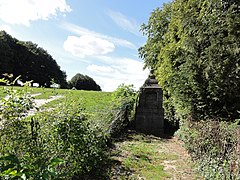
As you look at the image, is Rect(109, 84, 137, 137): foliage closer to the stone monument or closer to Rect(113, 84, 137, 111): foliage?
Rect(113, 84, 137, 111): foliage

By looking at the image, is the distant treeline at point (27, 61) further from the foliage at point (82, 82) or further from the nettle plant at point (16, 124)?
the nettle plant at point (16, 124)

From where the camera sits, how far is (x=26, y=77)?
134ft

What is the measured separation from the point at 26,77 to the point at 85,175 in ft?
127

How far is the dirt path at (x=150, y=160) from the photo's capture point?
19.2 feet

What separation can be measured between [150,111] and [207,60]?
17.8 feet

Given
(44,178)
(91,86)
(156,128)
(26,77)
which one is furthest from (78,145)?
(91,86)

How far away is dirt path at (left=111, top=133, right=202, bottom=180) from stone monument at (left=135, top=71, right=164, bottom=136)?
91.6 inches

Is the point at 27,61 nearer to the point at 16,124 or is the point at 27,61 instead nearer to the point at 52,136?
the point at 52,136

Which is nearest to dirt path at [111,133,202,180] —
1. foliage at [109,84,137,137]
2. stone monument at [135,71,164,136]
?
foliage at [109,84,137,137]

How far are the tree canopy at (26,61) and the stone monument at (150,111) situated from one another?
24503 millimetres

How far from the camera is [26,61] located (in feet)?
135

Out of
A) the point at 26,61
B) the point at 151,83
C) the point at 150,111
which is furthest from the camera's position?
the point at 26,61

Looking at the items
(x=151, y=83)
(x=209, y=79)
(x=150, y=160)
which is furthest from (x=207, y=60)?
(x=151, y=83)

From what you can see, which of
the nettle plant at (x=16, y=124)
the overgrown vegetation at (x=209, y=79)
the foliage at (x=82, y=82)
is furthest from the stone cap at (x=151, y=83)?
the foliage at (x=82, y=82)
